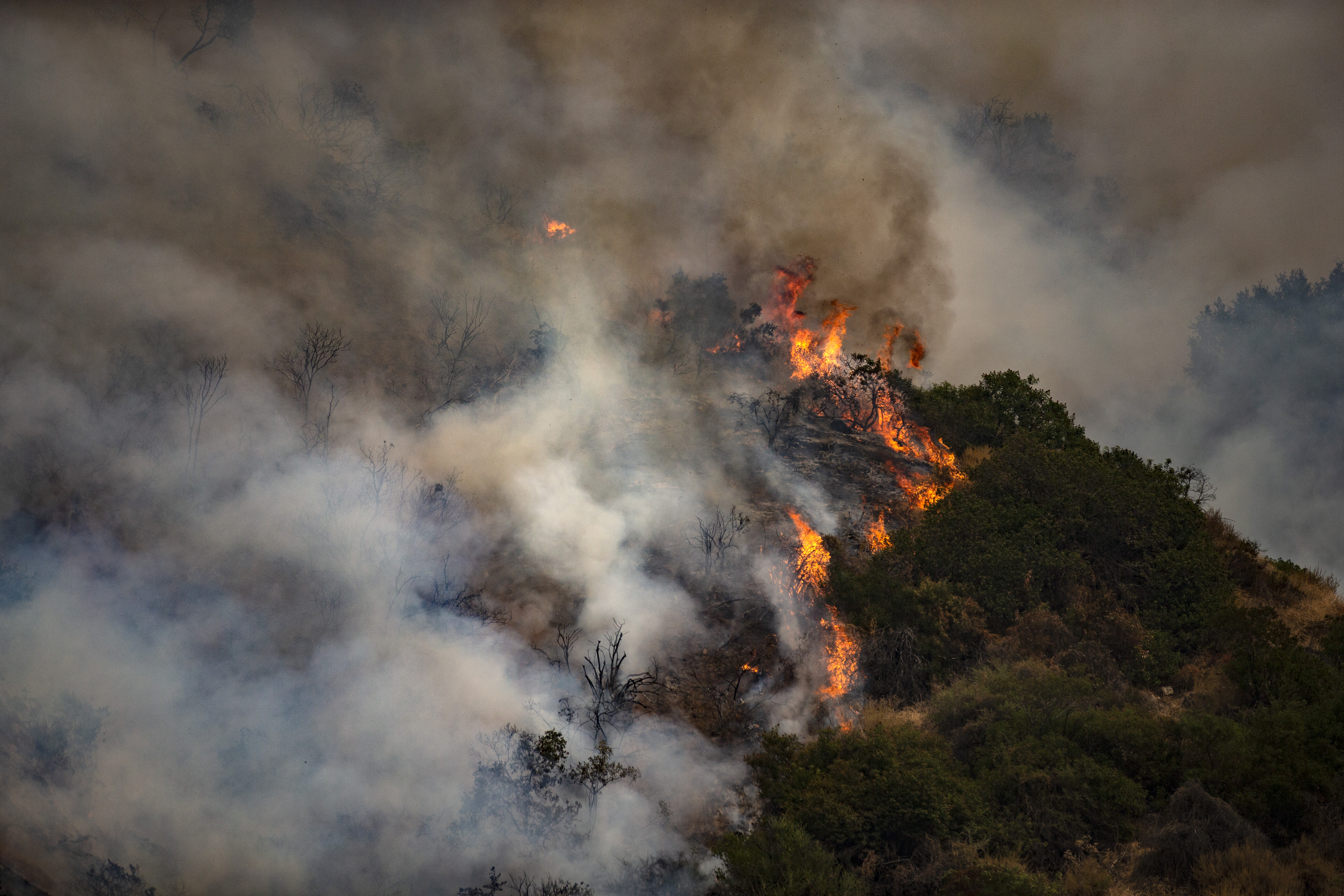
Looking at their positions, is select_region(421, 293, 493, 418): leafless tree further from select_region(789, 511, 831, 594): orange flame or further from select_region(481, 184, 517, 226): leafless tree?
select_region(789, 511, 831, 594): orange flame

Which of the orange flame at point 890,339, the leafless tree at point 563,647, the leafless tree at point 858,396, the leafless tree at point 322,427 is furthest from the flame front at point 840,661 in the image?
the leafless tree at point 322,427

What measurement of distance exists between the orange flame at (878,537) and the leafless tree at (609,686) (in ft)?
35.9

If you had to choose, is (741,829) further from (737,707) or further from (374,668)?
(374,668)

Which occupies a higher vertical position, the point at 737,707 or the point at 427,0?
the point at 427,0

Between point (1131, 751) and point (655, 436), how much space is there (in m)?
20.9

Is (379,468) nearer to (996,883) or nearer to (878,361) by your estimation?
(878,361)

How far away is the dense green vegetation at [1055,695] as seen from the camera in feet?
71.3

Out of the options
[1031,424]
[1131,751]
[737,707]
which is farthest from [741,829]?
[1031,424]

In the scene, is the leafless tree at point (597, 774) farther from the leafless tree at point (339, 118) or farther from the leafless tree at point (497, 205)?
the leafless tree at point (339, 118)

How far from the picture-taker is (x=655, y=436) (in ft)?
127

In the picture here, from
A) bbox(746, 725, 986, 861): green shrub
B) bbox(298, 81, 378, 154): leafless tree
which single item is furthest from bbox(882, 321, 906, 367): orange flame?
bbox(298, 81, 378, 154): leafless tree

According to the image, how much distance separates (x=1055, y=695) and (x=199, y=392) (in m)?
30.7

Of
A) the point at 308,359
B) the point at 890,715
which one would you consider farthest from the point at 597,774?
the point at 308,359

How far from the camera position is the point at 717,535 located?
111 feet
